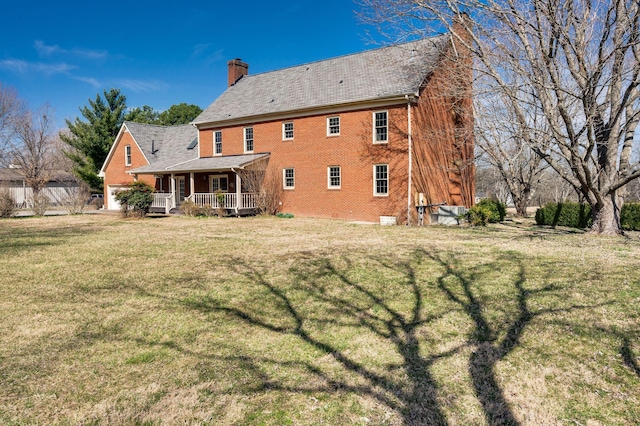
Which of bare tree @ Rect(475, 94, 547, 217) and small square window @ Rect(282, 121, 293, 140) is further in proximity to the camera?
small square window @ Rect(282, 121, 293, 140)

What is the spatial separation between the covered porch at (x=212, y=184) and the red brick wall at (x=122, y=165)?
74.5 inches

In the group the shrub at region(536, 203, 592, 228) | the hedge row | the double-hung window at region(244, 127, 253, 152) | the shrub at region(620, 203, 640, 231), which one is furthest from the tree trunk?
the double-hung window at region(244, 127, 253, 152)

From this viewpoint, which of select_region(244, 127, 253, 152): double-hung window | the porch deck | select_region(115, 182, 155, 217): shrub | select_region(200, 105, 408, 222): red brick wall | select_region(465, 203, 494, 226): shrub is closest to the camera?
select_region(465, 203, 494, 226): shrub

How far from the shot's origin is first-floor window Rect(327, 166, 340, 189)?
20681 mm

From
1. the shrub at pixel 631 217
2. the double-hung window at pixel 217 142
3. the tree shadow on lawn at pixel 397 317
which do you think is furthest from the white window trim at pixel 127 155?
the shrub at pixel 631 217

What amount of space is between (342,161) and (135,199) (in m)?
11.1

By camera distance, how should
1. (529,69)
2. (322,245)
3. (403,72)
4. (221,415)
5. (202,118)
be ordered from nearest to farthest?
(221,415) → (322,245) → (529,69) → (403,72) → (202,118)

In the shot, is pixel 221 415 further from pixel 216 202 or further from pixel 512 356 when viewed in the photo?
pixel 216 202

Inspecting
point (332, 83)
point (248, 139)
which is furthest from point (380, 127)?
point (248, 139)

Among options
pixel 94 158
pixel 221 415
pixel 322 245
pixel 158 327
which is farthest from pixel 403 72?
pixel 94 158

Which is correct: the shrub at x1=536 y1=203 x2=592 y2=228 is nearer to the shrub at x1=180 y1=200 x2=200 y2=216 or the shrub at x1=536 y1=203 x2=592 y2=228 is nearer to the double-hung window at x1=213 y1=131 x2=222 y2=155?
the shrub at x1=180 y1=200 x2=200 y2=216

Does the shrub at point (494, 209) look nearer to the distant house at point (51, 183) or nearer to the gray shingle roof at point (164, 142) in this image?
the gray shingle roof at point (164, 142)

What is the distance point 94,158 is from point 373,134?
29.5 metres

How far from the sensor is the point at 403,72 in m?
19.0
